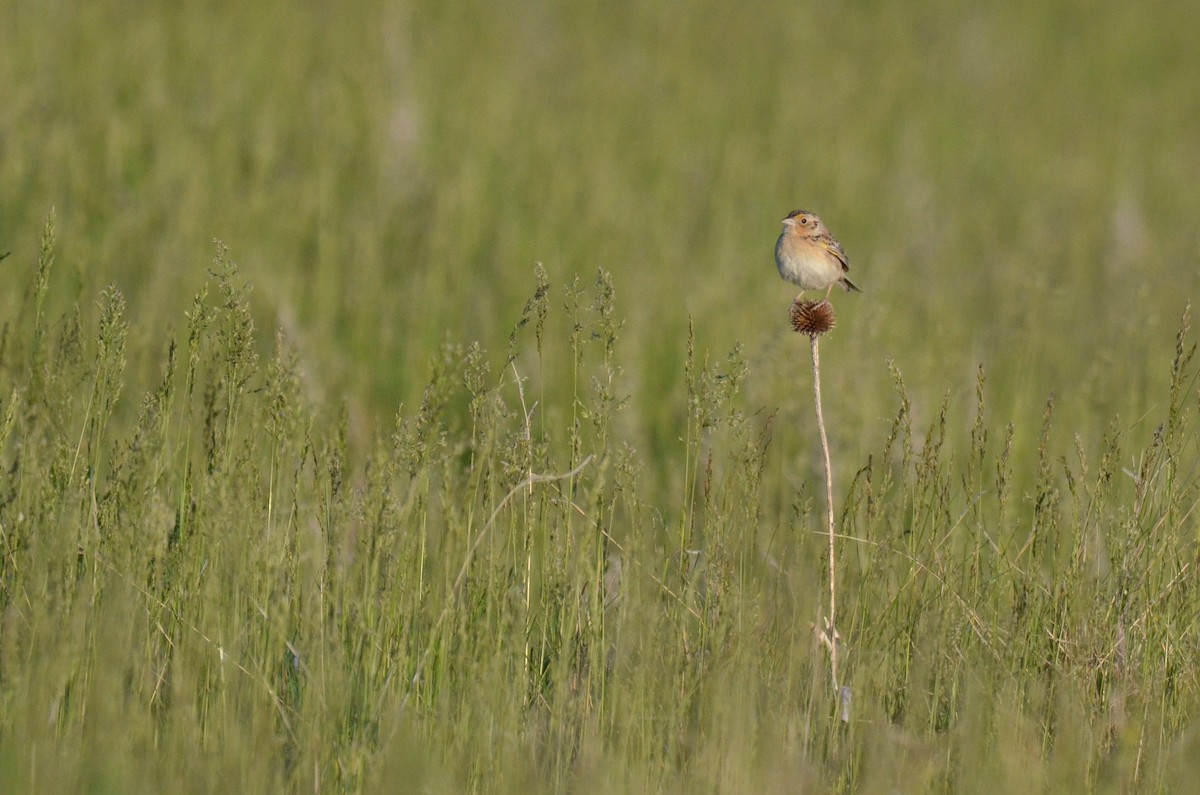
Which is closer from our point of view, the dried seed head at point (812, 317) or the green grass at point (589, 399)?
the green grass at point (589, 399)

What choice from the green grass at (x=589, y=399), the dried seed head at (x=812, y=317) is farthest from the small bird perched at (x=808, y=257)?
the dried seed head at (x=812, y=317)

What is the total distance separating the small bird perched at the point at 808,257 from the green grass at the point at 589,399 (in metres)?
0.33

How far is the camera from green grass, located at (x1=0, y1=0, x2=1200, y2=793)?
278 cm

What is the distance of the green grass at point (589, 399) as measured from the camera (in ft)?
9.12

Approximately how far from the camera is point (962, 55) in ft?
45.2

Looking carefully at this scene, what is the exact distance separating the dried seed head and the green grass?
0.72 feet

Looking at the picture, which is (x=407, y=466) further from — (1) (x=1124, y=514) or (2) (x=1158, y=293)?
(2) (x=1158, y=293)

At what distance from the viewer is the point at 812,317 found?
10.5 feet

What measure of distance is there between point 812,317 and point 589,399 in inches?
115

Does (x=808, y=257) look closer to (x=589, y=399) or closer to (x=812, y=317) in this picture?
(x=812, y=317)

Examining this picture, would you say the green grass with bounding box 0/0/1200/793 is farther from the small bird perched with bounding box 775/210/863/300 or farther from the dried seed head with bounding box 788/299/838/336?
the small bird perched with bounding box 775/210/863/300

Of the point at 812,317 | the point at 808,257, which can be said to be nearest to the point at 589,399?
the point at 808,257

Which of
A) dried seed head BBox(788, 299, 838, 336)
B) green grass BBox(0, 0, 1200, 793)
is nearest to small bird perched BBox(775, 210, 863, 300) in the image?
green grass BBox(0, 0, 1200, 793)

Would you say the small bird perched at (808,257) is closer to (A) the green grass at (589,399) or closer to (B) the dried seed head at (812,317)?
(A) the green grass at (589,399)
